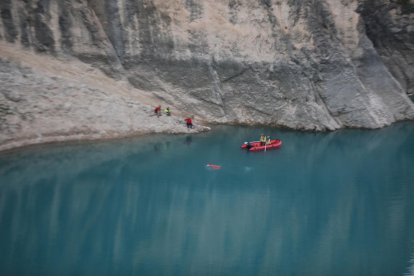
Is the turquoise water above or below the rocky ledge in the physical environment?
below

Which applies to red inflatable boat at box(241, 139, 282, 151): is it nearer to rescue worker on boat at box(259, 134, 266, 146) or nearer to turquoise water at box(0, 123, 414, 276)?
rescue worker on boat at box(259, 134, 266, 146)

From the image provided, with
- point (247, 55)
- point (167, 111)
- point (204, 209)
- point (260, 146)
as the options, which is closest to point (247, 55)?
point (247, 55)

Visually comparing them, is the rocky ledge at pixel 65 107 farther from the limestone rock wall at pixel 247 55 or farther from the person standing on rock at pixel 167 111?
the limestone rock wall at pixel 247 55

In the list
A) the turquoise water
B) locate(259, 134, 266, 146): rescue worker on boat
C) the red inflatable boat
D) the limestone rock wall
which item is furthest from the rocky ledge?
locate(259, 134, 266, 146): rescue worker on boat

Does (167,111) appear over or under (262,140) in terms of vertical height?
over

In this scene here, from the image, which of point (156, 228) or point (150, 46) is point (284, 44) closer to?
point (150, 46)

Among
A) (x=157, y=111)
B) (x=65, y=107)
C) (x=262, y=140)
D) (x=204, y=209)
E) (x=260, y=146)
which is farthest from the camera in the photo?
(x=157, y=111)

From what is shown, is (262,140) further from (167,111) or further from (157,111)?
(157,111)
